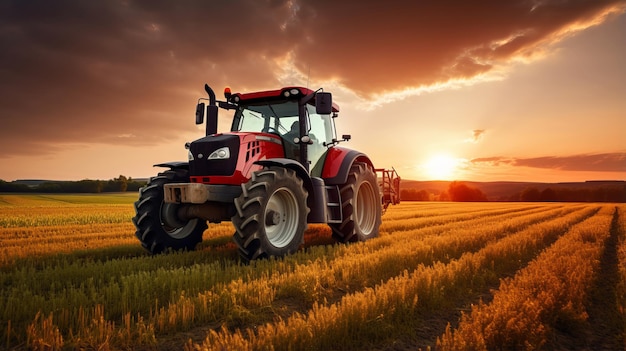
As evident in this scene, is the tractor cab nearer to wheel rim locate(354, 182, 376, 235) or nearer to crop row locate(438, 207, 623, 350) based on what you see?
wheel rim locate(354, 182, 376, 235)

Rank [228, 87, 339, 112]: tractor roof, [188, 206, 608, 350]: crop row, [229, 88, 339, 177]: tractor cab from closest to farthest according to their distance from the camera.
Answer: [188, 206, 608, 350]: crop row, [228, 87, 339, 112]: tractor roof, [229, 88, 339, 177]: tractor cab

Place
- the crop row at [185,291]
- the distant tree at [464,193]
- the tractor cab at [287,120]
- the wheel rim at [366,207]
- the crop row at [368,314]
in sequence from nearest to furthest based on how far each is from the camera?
1. the crop row at [368,314]
2. the crop row at [185,291]
3. the tractor cab at [287,120]
4. the wheel rim at [366,207]
5. the distant tree at [464,193]

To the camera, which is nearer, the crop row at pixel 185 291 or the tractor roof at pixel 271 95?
the crop row at pixel 185 291

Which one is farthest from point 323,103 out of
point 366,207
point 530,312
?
point 530,312

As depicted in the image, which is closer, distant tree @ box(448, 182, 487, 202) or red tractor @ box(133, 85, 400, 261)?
red tractor @ box(133, 85, 400, 261)

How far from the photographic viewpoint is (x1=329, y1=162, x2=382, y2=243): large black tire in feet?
26.2

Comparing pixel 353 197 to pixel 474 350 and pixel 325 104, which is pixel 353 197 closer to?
pixel 325 104

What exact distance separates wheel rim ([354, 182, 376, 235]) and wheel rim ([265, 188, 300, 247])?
289 centimetres

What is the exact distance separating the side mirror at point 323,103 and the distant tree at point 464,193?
205 ft

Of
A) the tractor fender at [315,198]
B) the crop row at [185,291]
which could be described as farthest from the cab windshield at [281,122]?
the crop row at [185,291]

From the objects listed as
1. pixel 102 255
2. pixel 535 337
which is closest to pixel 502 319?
pixel 535 337

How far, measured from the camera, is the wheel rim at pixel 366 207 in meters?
9.12

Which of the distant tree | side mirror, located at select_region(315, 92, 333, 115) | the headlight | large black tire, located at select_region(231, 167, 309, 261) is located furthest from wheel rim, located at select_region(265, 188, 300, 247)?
the distant tree

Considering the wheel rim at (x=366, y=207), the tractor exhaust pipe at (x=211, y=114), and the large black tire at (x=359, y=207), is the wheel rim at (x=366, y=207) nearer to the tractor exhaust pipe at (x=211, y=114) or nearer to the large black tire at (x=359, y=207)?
the large black tire at (x=359, y=207)
